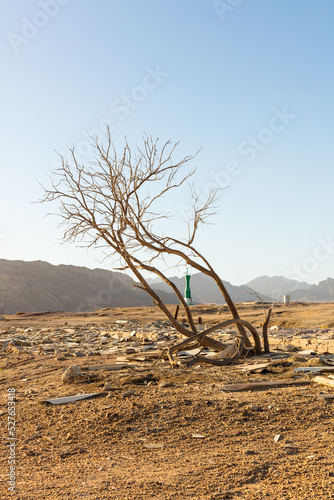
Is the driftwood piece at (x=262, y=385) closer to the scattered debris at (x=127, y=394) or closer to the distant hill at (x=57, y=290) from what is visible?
the scattered debris at (x=127, y=394)

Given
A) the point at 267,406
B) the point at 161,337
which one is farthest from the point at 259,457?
the point at 161,337

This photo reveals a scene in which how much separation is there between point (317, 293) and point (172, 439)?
119 m

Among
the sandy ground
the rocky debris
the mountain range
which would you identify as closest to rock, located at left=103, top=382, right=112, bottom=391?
the sandy ground

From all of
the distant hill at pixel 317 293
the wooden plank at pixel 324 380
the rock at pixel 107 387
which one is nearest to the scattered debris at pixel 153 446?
the rock at pixel 107 387

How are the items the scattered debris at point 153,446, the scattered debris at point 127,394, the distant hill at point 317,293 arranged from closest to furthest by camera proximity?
1. the scattered debris at point 153,446
2. the scattered debris at point 127,394
3. the distant hill at point 317,293

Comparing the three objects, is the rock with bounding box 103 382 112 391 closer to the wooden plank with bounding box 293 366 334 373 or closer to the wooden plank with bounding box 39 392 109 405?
the wooden plank with bounding box 39 392 109 405

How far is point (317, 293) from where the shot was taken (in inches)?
4584

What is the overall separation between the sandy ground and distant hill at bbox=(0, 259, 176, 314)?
46455mm

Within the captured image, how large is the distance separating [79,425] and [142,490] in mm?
1611

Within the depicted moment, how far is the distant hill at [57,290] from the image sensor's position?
2051 inches

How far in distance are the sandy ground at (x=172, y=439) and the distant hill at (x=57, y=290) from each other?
4646 cm

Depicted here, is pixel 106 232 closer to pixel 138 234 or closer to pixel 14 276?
pixel 138 234

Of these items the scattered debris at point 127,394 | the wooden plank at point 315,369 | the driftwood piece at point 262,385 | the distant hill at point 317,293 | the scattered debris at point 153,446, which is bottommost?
the scattered debris at point 153,446

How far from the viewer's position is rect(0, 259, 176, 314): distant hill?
171 ft
